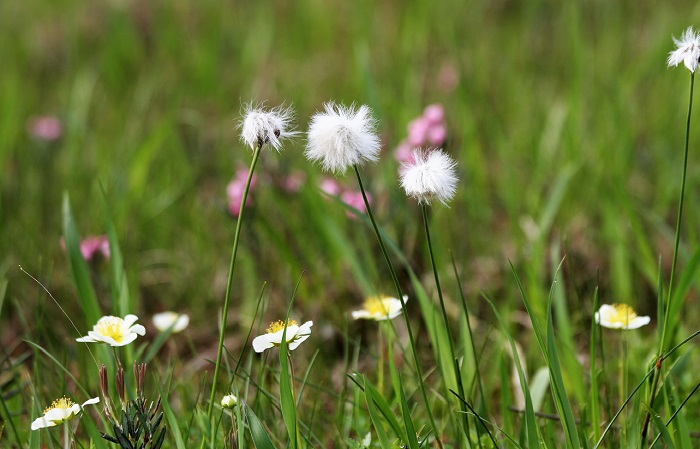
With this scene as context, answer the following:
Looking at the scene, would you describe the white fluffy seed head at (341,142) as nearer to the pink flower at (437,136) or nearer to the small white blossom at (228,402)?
the small white blossom at (228,402)

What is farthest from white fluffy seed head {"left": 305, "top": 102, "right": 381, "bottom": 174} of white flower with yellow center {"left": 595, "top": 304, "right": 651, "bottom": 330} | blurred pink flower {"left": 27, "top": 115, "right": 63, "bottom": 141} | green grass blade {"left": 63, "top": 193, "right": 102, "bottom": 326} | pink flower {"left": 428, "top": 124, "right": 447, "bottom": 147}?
blurred pink flower {"left": 27, "top": 115, "right": 63, "bottom": 141}

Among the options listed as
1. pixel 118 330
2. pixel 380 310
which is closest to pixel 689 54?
pixel 380 310

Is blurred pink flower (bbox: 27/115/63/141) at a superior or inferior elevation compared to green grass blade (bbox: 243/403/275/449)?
superior

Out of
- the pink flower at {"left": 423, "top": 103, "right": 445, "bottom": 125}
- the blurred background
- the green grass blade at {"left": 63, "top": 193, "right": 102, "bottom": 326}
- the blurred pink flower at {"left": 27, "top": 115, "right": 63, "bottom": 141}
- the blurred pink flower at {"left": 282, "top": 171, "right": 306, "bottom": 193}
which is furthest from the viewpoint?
the blurred pink flower at {"left": 27, "top": 115, "right": 63, "bottom": 141}

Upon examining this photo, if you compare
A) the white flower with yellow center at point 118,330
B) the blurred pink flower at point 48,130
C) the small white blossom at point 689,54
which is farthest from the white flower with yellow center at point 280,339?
the blurred pink flower at point 48,130

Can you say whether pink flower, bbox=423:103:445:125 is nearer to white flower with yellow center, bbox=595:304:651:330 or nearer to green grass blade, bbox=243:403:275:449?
white flower with yellow center, bbox=595:304:651:330

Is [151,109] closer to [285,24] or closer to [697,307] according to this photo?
[285,24]

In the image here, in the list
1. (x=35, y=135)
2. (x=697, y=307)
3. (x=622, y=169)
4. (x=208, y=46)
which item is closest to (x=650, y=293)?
(x=697, y=307)
